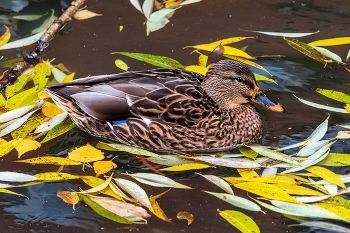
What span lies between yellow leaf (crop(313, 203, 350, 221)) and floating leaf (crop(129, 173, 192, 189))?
1.21 meters

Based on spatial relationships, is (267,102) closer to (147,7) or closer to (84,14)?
(147,7)

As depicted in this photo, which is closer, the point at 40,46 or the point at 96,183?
the point at 96,183

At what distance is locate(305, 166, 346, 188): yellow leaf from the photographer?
14.4ft

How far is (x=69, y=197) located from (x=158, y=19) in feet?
11.5

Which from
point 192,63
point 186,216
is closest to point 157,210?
point 186,216

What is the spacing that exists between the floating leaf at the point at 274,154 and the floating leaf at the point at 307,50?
199cm

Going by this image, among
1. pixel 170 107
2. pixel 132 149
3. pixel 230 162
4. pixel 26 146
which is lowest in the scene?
pixel 230 162

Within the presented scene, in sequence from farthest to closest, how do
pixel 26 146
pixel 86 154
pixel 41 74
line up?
1. pixel 41 74
2. pixel 26 146
3. pixel 86 154

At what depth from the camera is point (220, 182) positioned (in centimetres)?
454

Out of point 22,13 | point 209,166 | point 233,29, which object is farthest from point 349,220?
point 22,13

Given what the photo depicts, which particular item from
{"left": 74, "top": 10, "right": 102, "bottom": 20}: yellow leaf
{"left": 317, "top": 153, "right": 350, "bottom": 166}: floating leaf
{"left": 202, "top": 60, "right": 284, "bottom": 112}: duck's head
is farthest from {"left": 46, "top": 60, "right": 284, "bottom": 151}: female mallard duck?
{"left": 74, "top": 10, "right": 102, "bottom": 20}: yellow leaf

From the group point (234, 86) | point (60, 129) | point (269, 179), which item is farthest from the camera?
point (60, 129)

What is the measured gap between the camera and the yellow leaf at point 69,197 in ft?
14.4

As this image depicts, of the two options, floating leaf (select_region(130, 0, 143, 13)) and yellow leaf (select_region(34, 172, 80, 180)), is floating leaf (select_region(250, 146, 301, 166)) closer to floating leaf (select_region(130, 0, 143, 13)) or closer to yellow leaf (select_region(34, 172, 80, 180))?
yellow leaf (select_region(34, 172, 80, 180))
